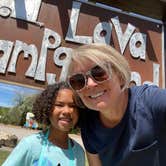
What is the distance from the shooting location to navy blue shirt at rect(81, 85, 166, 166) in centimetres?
182

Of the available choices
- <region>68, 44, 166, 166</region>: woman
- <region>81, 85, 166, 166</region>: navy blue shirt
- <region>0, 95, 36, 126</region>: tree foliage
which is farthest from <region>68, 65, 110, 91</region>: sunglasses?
<region>0, 95, 36, 126</region>: tree foliage

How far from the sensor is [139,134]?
1.85 m

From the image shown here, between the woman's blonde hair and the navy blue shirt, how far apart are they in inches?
3.9

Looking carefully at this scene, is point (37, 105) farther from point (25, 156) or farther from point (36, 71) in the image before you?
point (36, 71)

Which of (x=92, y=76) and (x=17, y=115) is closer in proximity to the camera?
(x=92, y=76)

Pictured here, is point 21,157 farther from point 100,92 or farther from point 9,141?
point 9,141

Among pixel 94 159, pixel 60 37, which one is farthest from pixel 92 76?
pixel 60 37

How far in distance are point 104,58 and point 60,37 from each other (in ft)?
5.29

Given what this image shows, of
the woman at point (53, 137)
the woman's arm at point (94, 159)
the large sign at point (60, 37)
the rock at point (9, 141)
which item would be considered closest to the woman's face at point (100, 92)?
the woman's arm at point (94, 159)

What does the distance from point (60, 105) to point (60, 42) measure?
1103 mm

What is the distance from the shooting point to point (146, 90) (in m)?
1.89

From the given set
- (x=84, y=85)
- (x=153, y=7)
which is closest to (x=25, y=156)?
(x=84, y=85)

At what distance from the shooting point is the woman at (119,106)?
5.89 ft

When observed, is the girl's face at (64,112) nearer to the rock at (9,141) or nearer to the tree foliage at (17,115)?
the rock at (9,141)
